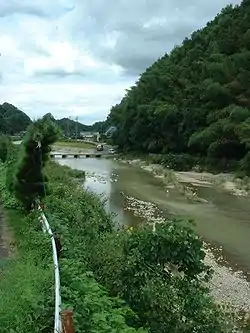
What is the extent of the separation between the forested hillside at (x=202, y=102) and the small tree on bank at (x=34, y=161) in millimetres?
32834

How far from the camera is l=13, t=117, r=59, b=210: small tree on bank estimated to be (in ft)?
55.0

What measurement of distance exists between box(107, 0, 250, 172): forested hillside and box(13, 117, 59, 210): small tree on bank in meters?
32.8

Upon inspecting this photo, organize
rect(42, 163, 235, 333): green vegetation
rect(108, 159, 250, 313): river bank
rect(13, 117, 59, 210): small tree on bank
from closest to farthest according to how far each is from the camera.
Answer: rect(42, 163, 235, 333): green vegetation → rect(108, 159, 250, 313): river bank → rect(13, 117, 59, 210): small tree on bank

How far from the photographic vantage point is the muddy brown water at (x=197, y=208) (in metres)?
23.0

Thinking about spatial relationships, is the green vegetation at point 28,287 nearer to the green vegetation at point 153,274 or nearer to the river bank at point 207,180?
the green vegetation at point 153,274

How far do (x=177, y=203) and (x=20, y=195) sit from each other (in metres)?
18.5

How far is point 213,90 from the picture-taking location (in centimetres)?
5753

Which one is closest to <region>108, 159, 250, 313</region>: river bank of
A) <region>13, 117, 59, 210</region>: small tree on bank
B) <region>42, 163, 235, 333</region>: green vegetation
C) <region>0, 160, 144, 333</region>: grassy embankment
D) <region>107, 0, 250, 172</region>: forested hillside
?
<region>107, 0, 250, 172</region>: forested hillside

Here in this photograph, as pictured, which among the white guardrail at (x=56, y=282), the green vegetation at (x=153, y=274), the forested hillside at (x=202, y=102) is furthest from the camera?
the forested hillside at (x=202, y=102)

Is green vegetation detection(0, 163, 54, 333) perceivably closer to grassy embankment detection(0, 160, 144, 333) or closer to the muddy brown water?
grassy embankment detection(0, 160, 144, 333)

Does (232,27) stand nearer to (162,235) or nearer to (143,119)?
(143,119)

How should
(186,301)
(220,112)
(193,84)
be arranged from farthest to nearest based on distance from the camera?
(193,84) → (220,112) → (186,301)

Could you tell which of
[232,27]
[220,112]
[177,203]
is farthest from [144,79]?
[177,203]

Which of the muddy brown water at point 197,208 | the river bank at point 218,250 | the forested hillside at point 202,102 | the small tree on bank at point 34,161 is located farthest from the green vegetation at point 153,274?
the forested hillside at point 202,102
